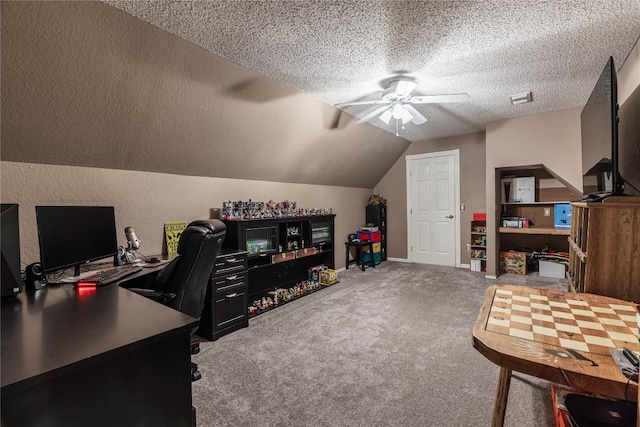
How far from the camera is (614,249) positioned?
1784 millimetres

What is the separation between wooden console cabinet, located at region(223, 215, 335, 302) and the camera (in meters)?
3.52

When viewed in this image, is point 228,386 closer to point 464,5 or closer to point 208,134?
point 208,134

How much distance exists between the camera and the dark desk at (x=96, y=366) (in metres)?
0.90

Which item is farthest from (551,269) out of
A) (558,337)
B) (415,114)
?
(558,337)

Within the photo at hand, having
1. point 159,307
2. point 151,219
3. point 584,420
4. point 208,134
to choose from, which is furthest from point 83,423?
point 208,134

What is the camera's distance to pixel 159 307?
1.37 metres

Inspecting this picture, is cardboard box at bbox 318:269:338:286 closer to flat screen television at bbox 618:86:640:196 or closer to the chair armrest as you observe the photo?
the chair armrest

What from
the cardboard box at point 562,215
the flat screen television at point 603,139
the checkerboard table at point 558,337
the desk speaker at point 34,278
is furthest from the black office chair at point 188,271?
the cardboard box at point 562,215

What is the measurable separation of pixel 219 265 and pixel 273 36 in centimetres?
207

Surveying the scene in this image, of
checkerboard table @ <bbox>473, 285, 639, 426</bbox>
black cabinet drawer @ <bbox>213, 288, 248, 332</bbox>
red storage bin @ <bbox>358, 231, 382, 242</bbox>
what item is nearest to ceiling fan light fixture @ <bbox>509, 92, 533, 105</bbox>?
checkerboard table @ <bbox>473, 285, 639, 426</bbox>

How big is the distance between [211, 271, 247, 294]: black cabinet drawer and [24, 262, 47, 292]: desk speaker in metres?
1.28

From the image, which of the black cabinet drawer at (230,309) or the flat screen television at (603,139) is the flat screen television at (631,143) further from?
the black cabinet drawer at (230,309)

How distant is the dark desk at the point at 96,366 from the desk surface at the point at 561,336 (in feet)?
3.91

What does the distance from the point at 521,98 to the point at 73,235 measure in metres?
4.74
